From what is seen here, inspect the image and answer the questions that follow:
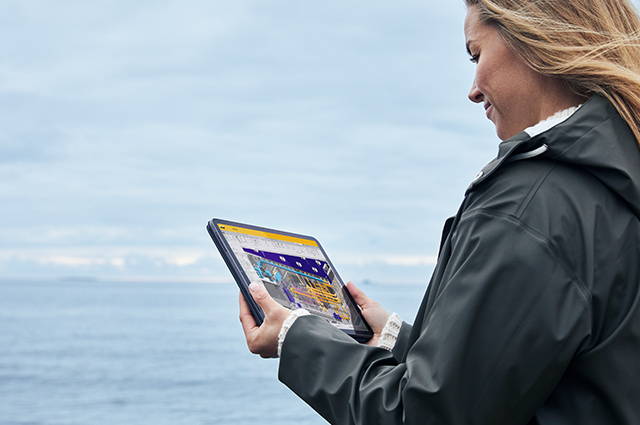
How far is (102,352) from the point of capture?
4472cm

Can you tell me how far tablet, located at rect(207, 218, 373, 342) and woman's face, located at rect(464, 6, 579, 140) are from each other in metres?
0.79

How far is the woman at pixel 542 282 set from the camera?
1.17m

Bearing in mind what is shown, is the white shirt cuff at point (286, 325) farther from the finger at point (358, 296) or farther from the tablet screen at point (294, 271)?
the finger at point (358, 296)

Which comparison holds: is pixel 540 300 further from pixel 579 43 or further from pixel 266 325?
pixel 266 325

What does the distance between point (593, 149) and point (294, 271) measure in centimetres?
106

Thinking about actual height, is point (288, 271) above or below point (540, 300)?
below

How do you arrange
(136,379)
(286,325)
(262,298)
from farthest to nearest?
(136,379) → (262,298) → (286,325)

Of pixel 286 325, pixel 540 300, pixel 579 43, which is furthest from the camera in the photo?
pixel 286 325

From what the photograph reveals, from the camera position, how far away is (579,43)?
1.42 m

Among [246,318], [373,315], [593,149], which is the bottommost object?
[373,315]

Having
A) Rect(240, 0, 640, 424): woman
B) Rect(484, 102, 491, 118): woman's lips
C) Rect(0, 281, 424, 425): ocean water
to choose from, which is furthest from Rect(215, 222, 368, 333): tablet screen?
Rect(0, 281, 424, 425): ocean water

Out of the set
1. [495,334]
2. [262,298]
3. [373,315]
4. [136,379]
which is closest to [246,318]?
[262,298]

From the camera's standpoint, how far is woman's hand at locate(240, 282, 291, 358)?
1644 mm

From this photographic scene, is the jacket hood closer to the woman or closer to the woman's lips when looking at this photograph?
the woman
